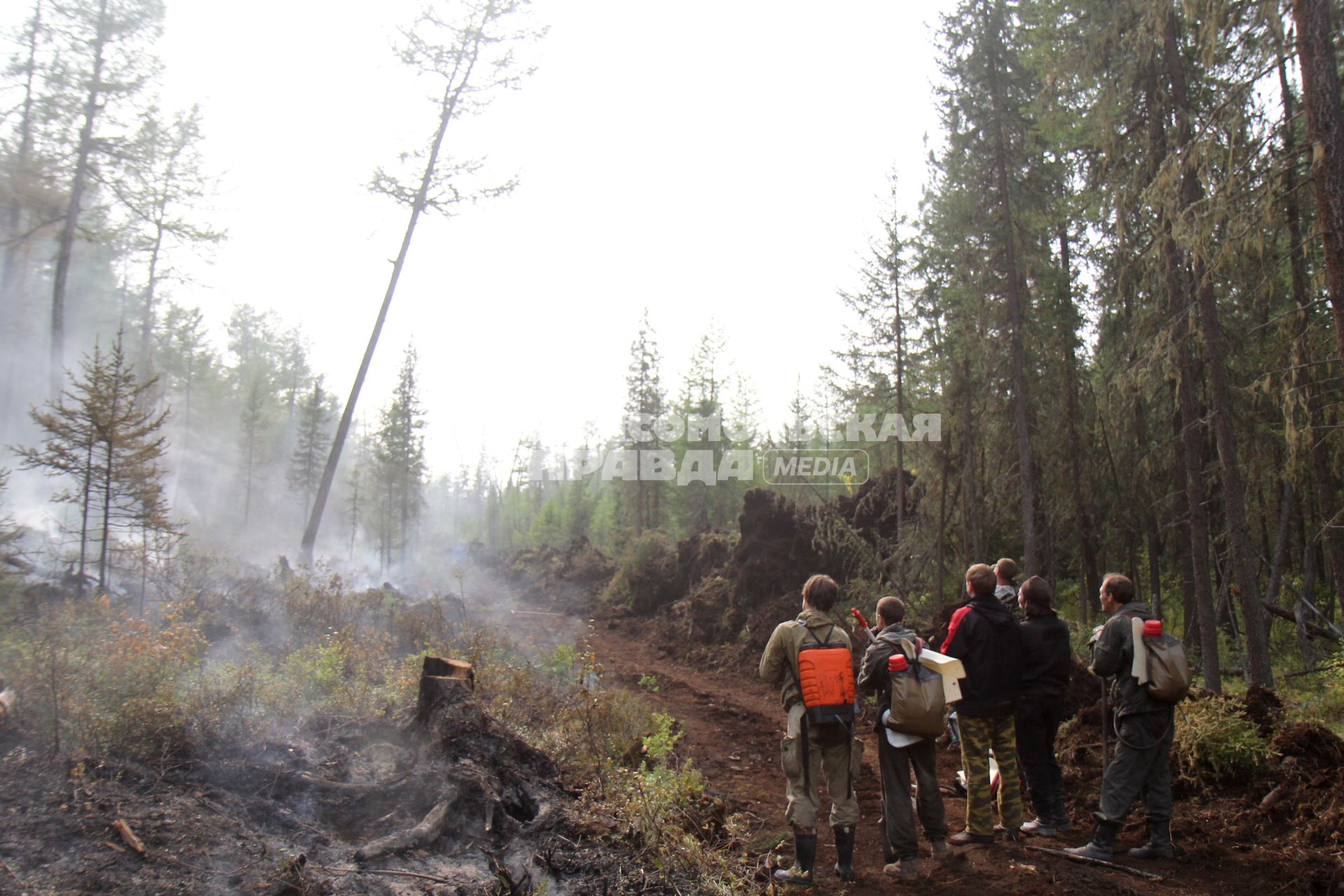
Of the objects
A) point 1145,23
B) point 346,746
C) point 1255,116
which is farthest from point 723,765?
point 1145,23

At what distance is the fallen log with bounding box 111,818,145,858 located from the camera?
4402mm

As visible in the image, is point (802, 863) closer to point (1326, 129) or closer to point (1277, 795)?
point (1277, 795)

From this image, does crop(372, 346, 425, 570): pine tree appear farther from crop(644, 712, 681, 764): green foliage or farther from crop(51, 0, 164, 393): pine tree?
crop(644, 712, 681, 764): green foliage

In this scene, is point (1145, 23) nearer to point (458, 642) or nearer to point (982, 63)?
point (982, 63)

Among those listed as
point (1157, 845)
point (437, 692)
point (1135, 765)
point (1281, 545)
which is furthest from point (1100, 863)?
point (1281, 545)

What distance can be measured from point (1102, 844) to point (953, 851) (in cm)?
110

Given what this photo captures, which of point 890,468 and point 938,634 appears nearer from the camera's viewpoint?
point 938,634

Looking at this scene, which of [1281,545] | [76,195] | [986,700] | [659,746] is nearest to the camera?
[986,700]

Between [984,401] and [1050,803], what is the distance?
419 inches

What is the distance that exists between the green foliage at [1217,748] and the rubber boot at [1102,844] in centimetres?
171

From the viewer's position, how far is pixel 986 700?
19.5 feet

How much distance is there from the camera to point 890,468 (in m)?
18.8

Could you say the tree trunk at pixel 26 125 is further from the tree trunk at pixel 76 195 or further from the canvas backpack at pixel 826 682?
the canvas backpack at pixel 826 682

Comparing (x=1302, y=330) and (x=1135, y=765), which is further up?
(x=1302, y=330)
